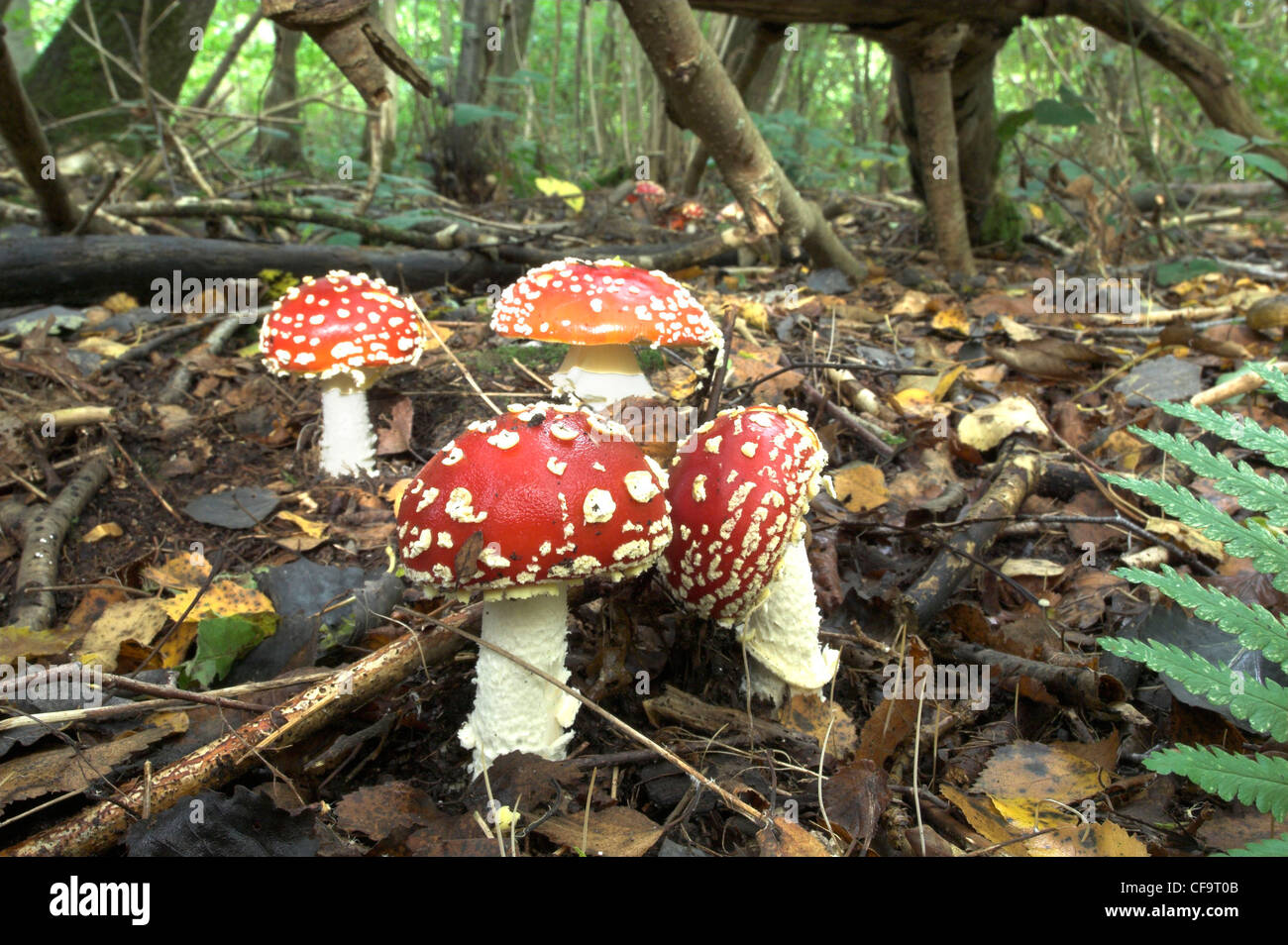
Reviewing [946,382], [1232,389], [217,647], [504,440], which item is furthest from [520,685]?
[1232,389]

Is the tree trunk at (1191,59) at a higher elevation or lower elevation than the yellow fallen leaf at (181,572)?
higher

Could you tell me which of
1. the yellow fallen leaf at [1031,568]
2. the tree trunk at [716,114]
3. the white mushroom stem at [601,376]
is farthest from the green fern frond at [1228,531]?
the tree trunk at [716,114]

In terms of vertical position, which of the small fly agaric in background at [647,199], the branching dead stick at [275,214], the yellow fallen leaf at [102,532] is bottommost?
the yellow fallen leaf at [102,532]

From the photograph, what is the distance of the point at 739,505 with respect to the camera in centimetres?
214

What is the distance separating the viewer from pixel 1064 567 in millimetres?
3078

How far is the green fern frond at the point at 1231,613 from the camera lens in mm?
1755

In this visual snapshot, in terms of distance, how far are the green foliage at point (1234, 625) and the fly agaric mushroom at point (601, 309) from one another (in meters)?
1.90

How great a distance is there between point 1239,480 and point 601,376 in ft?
8.96

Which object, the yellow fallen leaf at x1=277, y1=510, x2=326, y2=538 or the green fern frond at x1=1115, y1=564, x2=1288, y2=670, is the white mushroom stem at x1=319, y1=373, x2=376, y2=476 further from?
the green fern frond at x1=1115, y1=564, x2=1288, y2=670

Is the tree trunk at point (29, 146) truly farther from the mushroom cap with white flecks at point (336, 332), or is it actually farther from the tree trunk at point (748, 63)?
the tree trunk at point (748, 63)

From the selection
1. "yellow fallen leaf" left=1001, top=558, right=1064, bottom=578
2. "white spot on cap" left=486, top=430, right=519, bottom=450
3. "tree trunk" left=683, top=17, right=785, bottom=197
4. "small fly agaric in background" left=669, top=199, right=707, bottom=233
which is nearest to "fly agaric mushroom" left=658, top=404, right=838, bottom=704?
"white spot on cap" left=486, top=430, right=519, bottom=450

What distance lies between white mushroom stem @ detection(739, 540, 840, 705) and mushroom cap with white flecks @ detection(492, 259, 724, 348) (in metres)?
1.44

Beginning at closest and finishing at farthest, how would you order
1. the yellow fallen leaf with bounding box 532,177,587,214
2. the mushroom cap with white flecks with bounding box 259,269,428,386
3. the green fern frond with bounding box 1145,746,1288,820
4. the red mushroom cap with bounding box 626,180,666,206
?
the green fern frond with bounding box 1145,746,1288,820 → the mushroom cap with white flecks with bounding box 259,269,428,386 → the yellow fallen leaf with bounding box 532,177,587,214 → the red mushroom cap with bounding box 626,180,666,206

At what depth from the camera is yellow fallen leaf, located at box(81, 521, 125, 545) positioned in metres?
3.66
